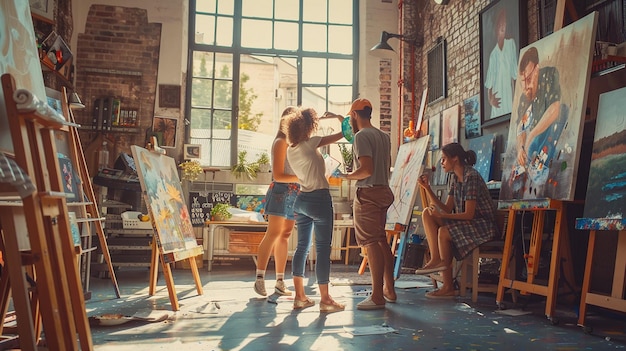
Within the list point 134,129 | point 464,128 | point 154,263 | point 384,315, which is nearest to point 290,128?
point 384,315

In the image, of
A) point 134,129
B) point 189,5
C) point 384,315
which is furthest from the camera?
point 189,5

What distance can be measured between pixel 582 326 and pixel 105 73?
6222mm

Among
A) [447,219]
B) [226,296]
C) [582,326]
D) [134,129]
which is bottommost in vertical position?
[226,296]

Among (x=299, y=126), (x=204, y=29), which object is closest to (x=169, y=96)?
(x=204, y=29)

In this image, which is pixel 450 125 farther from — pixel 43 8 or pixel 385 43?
pixel 43 8

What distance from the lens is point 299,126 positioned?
3.50 meters

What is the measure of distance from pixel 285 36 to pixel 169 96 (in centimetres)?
194

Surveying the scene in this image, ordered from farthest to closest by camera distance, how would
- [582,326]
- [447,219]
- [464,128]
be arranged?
[464,128] → [447,219] → [582,326]

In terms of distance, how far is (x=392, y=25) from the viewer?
7.78 meters

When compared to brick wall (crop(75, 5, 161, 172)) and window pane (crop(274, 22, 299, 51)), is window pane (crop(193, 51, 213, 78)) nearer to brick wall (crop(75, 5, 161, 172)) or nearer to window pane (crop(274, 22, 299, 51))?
brick wall (crop(75, 5, 161, 172))

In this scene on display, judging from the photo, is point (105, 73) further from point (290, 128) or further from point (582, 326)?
point (582, 326)

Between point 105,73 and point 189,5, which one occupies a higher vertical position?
point 189,5

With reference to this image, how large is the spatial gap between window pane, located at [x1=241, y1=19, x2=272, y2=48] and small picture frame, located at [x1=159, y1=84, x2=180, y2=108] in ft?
4.04

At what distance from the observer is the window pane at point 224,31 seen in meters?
7.55
